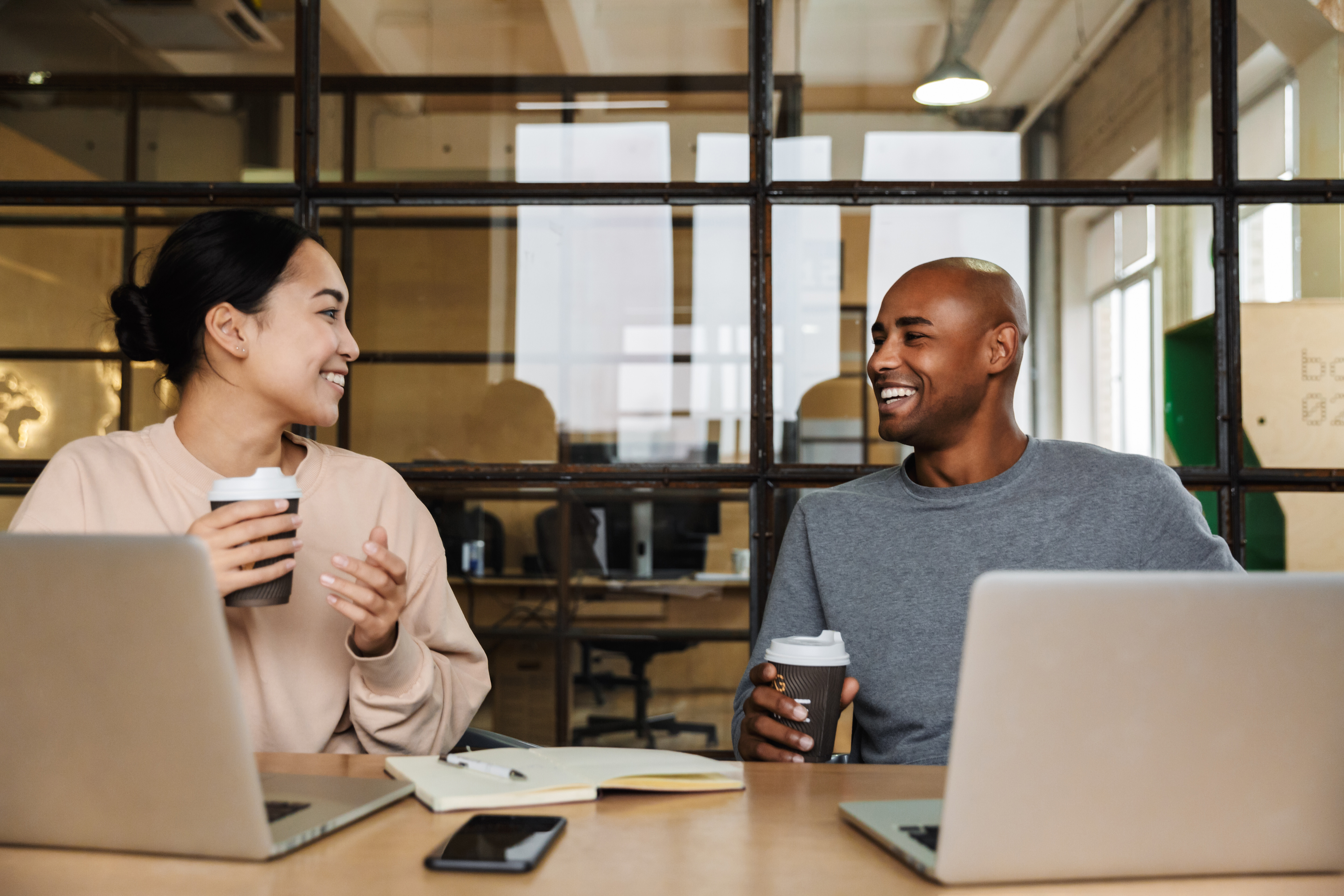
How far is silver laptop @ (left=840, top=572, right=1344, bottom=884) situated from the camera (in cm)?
64

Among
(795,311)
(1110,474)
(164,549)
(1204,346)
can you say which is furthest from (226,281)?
(1204,346)

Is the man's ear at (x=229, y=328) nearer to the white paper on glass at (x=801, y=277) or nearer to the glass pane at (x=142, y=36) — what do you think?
the glass pane at (x=142, y=36)

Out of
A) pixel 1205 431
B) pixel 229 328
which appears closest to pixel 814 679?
pixel 229 328

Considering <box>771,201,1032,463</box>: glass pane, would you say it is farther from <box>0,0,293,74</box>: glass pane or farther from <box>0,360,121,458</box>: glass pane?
<box>0,360,121,458</box>: glass pane

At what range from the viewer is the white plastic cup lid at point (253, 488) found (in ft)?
3.42

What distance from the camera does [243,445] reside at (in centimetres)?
149

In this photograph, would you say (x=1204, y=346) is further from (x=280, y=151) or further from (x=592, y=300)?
(x=280, y=151)

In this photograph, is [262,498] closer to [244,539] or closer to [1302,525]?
[244,539]

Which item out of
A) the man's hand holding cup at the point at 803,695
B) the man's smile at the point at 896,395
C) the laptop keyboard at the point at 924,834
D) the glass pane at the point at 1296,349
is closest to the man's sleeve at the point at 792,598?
the man's smile at the point at 896,395

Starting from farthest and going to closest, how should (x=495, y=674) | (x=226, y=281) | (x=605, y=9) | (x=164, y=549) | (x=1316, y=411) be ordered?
(x=495, y=674)
(x=605, y=9)
(x=1316, y=411)
(x=226, y=281)
(x=164, y=549)

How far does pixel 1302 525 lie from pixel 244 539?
208 cm

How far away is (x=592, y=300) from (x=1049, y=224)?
51.6 inches

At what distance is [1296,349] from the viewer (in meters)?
2.13

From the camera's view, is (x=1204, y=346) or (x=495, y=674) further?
(x=495, y=674)
